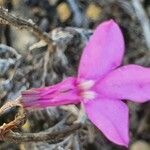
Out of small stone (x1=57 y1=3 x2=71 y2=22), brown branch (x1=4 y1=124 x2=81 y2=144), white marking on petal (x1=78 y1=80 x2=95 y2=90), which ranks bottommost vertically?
brown branch (x1=4 y1=124 x2=81 y2=144)

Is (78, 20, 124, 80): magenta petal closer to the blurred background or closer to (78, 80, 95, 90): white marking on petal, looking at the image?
(78, 80, 95, 90): white marking on petal

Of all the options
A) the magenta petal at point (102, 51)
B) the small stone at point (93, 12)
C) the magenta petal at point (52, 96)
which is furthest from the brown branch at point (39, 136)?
the small stone at point (93, 12)

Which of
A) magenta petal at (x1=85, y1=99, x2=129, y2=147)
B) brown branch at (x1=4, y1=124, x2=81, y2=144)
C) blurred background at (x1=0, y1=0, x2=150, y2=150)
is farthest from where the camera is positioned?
blurred background at (x1=0, y1=0, x2=150, y2=150)

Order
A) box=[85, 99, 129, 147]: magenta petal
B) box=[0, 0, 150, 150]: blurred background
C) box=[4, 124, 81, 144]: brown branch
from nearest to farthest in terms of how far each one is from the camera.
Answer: box=[85, 99, 129, 147]: magenta petal, box=[4, 124, 81, 144]: brown branch, box=[0, 0, 150, 150]: blurred background

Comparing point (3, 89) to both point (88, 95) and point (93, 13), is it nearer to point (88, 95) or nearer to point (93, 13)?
point (93, 13)

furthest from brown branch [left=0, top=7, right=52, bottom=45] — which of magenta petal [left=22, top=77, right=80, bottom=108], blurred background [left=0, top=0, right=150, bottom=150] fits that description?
magenta petal [left=22, top=77, right=80, bottom=108]

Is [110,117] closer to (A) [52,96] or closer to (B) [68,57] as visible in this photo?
(A) [52,96]
